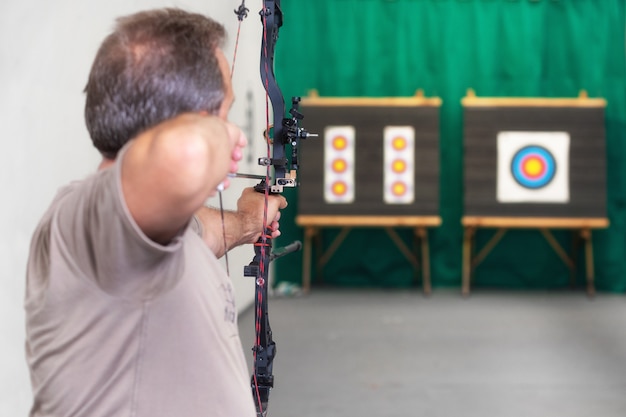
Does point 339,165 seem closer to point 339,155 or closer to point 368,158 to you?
point 339,155

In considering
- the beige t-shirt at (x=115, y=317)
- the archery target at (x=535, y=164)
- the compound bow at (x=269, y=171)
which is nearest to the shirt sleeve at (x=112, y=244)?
the beige t-shirt at (x=115, y=317)

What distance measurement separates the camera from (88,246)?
2.00 ft

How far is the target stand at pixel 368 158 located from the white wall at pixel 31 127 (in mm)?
2725

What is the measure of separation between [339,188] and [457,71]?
1.04m

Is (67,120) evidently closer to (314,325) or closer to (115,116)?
(115,116)

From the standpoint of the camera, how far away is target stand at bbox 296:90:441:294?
4.54 meters

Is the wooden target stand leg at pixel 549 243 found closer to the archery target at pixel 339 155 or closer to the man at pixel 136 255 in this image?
the archery target at pixel 339 155

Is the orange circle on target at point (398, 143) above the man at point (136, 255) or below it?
above

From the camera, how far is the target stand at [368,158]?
4539 mm

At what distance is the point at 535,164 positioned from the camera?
4566 mm

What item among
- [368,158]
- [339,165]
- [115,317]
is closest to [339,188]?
[339,165]

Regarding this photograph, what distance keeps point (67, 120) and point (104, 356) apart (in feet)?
3.93

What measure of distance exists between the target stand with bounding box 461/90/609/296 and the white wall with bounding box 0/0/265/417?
303 centimetres

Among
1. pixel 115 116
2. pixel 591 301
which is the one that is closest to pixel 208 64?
pixel 115 116
